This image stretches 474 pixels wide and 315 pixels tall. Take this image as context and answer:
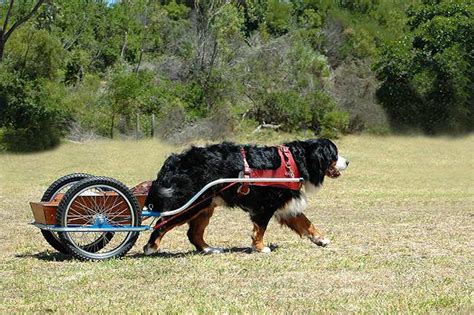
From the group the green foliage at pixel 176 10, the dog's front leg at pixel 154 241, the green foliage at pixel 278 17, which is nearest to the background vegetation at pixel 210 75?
the green foliage at pixel 278 17

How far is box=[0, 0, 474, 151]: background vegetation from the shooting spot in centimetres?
3139

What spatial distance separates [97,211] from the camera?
8844 mm

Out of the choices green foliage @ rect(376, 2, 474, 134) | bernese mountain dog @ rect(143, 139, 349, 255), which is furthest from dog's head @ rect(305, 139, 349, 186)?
green foliage @ rect(376, 2, 474, 134)

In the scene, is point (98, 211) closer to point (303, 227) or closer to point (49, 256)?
point (49, 256)

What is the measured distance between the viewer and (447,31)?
35.5 meters

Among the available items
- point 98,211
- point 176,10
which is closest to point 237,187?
point 98,211

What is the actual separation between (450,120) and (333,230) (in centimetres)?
2391

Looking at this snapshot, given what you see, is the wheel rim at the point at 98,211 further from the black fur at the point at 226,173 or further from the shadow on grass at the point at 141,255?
the black fur at the point at 226,173

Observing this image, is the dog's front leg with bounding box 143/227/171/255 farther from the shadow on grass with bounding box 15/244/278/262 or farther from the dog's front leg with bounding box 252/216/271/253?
the dog's front leg with bounding box 252/216/271/253

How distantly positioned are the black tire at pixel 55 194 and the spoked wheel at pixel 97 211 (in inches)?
8.9

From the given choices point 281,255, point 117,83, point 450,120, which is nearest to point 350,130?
point 450,120

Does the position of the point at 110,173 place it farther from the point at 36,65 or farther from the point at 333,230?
the point at 333,230

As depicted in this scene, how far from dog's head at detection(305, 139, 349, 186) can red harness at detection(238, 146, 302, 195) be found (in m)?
0.25

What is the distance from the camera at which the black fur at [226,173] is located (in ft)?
29.9
